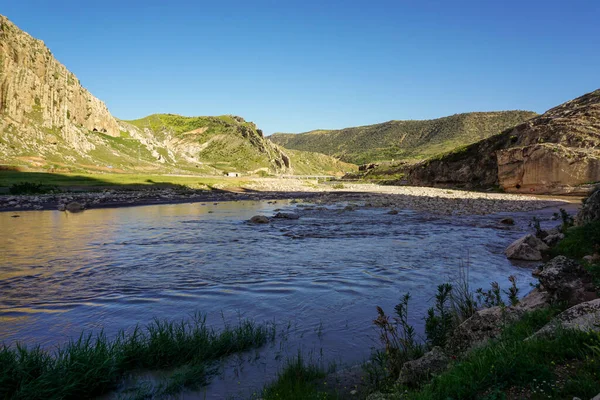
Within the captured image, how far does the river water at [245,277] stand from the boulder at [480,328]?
1232 millimetres

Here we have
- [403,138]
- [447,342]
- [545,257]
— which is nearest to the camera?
[447,342]

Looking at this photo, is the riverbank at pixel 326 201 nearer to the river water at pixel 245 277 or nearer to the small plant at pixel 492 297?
the river water at pixel 245 277

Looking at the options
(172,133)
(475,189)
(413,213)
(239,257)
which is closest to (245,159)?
(172,133)

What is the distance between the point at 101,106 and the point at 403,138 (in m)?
137

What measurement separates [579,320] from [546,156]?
41.3m

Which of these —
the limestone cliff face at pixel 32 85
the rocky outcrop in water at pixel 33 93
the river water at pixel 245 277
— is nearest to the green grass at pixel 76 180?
the rocky outcrop in water at pixel 33 93

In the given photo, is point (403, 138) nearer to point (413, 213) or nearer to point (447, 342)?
point (413, 213)

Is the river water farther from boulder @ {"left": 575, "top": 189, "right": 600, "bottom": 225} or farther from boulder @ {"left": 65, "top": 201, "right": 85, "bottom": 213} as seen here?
boulder @ {"left": 65, "top": 201, "right": 85, "bottom": 213}

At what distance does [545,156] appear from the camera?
3775cm

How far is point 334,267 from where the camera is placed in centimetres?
1084

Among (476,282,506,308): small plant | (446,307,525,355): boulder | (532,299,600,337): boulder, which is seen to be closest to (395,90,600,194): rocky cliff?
(476,282,506,308): small plant

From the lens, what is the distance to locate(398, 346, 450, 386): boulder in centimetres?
393

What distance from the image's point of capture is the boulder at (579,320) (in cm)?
360

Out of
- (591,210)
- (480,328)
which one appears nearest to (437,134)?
(591,210)
